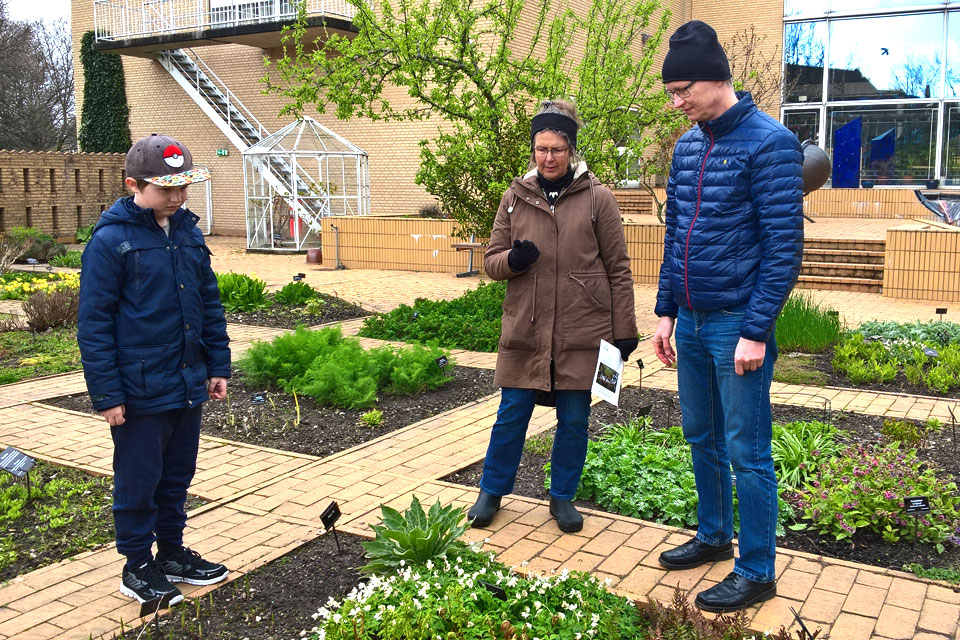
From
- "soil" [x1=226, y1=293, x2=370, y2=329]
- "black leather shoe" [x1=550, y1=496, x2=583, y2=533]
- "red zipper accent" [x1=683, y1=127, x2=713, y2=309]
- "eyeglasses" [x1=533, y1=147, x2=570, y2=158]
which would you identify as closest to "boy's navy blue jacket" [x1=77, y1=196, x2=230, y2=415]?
"eyeglasses" [x1=533, y1=147, x2=570, y2=158]

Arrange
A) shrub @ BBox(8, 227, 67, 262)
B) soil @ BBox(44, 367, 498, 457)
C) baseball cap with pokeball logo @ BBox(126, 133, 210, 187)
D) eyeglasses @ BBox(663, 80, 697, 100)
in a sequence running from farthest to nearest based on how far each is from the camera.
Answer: shrub @ BBox(8, 227, 67, 262)
soil @ BBox(44, 367, 498, 457)
baseball cap with pokeball logo @ BBox(126, 133, 210, 187)
eyeglasses @ BBox(663, 80, 697, 100)

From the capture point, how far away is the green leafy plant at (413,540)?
3512 mm

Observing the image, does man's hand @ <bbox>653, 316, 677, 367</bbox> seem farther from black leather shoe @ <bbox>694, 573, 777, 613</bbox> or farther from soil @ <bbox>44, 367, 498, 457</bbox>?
soil @ <bbox>44, 367, 498, 457</bbox>

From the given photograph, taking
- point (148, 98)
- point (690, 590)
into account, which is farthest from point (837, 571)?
point (148, 98)

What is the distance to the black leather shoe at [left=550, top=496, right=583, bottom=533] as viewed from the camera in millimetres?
4199

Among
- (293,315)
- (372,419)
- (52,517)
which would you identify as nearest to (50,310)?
(293,315)

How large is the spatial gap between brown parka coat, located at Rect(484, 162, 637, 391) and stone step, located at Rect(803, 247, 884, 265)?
10338 millimetres

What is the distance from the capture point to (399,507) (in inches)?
179

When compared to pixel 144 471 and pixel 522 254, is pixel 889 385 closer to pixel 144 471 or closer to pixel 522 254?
pixel 522 254

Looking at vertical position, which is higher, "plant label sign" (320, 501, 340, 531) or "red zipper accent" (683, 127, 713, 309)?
"red zipper accent" (683, 127, 713, 309)

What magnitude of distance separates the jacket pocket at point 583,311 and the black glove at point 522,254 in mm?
209

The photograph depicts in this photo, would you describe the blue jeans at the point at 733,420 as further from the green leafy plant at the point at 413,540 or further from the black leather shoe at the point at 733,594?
the green leafy plant at the point at 413,540

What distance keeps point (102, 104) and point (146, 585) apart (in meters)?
26.1

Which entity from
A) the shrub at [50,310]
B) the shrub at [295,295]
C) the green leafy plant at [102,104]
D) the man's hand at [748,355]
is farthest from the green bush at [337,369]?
the green leafy plant at [102,104]
